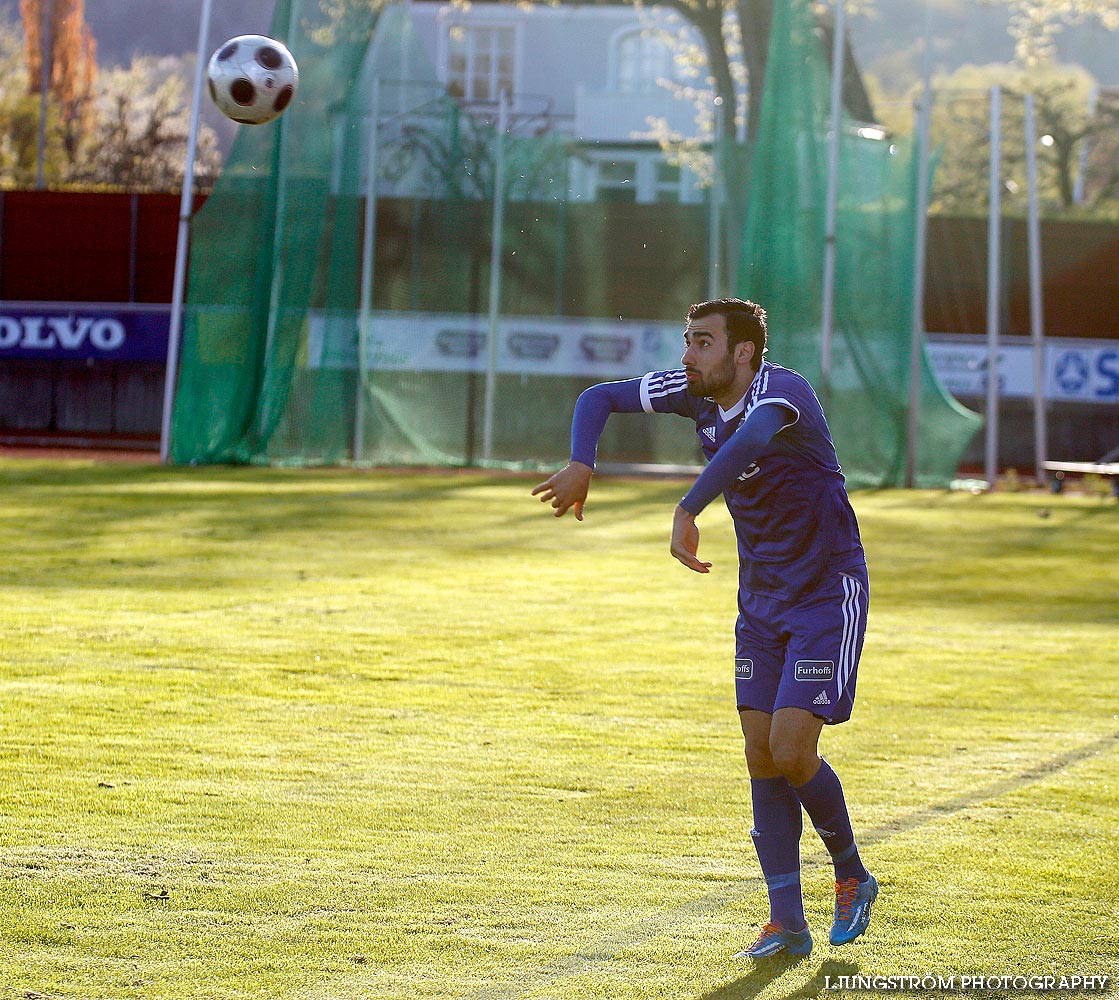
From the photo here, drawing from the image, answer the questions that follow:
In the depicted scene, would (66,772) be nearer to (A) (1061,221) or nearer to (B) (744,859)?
(B) (744,859)

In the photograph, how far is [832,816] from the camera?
4.69 m

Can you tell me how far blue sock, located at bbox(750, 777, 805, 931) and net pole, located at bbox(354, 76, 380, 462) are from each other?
17010 mm

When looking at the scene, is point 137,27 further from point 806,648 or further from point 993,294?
point 806,648

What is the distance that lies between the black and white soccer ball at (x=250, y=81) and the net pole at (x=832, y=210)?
10670 mm

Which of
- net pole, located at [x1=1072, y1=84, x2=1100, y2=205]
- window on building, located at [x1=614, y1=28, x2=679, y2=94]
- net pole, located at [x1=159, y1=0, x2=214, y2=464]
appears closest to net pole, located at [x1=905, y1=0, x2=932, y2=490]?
net pole, located at [x1=159, y1=0, x2=214, y2=464]

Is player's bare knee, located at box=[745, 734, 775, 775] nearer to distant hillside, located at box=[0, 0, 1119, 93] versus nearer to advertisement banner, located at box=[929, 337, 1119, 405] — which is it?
advertisement banner, located at box=[929, 337, 1119, 405]

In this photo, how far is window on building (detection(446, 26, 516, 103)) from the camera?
37.8 m

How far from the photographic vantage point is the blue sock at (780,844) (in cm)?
463

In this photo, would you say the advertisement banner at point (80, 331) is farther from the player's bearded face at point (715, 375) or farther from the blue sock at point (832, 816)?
the blue sock at point (832, 816)

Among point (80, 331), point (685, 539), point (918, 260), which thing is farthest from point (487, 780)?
point (80, 331)

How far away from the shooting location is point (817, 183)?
2100cm

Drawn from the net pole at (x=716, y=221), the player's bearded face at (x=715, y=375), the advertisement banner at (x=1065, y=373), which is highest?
the net pole at (x=716, y=221)

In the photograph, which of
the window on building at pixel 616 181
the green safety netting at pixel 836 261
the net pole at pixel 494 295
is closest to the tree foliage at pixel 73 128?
the window on building at pixel 616 181

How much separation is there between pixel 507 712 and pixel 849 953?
335 cm
